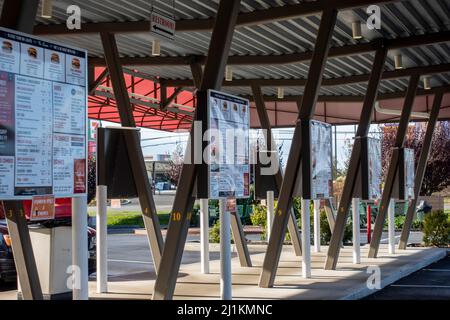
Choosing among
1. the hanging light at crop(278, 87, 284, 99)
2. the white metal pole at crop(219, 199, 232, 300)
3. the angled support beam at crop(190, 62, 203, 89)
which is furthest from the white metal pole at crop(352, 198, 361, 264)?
the white metal pole at crop(219, 199, 232, 300)

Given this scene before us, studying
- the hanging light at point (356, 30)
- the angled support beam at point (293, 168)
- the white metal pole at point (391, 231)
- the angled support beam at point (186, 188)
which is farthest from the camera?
the white metal pole at point (391, 231)

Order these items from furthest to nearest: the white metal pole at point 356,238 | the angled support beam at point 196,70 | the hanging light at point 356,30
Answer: the white metal pole at point 356,238, the angled support beam at point 196,70, the hanging light at point 356,30

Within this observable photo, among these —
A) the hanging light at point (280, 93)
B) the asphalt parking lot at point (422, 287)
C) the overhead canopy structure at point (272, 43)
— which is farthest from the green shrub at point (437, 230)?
the hanging light at point (280, 93)

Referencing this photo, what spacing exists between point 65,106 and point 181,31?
6315mm

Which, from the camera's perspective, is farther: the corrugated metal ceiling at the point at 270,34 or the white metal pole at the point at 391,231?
the white metal pole at the point at 391,231

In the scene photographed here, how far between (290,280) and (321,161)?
2456 millimetres

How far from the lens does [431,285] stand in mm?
14898

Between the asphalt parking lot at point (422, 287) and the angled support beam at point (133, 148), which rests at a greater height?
the angled support beam at point (133, 148)

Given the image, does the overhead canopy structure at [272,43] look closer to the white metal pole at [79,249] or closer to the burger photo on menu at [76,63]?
the burger photo on menu at [76,63]

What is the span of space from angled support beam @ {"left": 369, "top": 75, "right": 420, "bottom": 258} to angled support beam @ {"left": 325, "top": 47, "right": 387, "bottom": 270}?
9.47 feet

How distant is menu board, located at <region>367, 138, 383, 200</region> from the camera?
16.8 metres

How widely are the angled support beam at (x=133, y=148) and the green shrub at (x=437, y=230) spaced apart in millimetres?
11786

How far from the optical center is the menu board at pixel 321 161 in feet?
45.3
